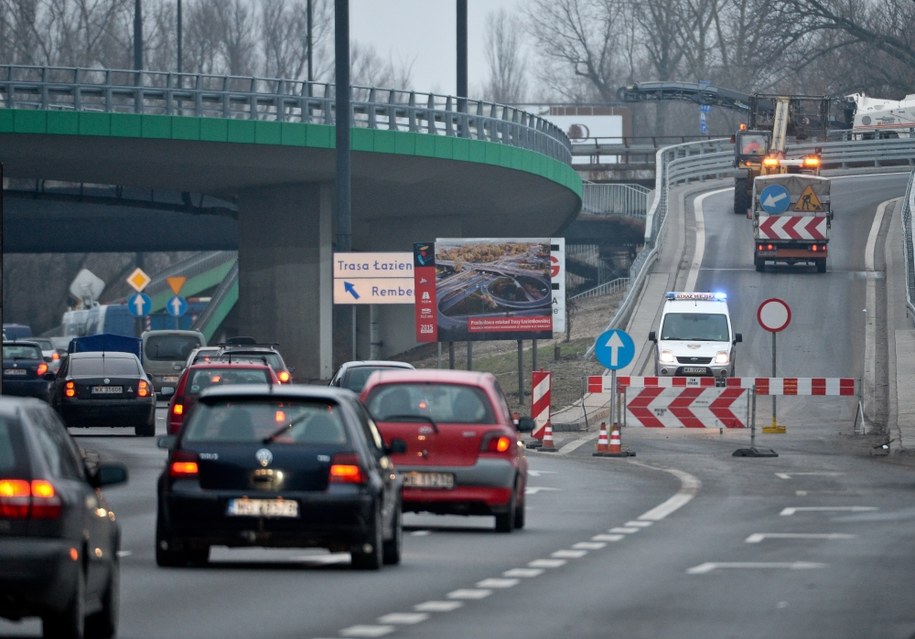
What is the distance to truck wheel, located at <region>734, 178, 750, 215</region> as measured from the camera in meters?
72.9

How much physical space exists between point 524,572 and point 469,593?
57.5 inches

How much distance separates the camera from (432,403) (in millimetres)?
17828

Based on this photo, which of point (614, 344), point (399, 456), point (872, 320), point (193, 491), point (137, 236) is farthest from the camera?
point (137, 236)

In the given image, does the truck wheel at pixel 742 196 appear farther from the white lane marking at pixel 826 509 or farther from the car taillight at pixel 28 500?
the car taillight at pixel 28 500

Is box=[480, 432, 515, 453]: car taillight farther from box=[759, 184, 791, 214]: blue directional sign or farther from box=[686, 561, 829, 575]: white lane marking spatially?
box=[759, 184, 791, 214]: blue directional sign

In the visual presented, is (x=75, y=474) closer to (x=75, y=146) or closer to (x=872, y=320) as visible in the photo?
(x=75, y=146)

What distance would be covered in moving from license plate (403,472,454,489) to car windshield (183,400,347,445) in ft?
11.8

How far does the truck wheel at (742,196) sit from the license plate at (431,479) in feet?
182

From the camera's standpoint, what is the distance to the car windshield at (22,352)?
4466 centimetres

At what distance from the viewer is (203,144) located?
157 feet

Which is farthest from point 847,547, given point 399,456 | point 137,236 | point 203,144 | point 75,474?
point 137,236

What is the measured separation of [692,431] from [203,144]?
54.1ft

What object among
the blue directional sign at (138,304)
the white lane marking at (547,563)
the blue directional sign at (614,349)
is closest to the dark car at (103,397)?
the blue directional sign at (614,349)

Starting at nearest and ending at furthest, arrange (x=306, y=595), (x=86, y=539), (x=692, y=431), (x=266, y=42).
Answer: (x=86, y=539), (x=306, y=595), (x=692, y=431), (x=266, y=42)
